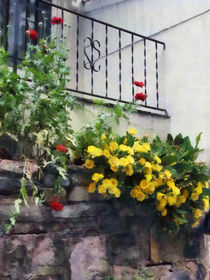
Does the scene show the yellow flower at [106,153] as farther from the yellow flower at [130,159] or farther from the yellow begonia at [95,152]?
the yellow flower at [130,159]

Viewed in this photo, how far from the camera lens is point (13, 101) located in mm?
2797

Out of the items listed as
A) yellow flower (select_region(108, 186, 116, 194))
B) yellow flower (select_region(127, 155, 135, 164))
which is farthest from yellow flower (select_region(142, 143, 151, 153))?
yellow flower (select_region(108, 186, 116, 194))

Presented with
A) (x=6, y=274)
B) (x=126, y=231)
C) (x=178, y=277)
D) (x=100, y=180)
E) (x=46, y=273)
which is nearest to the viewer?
(x=6, y=274)

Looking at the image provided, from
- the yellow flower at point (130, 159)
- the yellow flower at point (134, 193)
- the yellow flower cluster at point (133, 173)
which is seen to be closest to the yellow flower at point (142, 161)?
the yellow flower cluster at point (133, 173)

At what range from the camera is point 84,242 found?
113 inches

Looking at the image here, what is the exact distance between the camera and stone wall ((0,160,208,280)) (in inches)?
101

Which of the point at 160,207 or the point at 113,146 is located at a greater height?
the point at 113,146

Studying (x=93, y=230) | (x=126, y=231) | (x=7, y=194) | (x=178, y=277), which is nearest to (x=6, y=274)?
(x=7, y=194)

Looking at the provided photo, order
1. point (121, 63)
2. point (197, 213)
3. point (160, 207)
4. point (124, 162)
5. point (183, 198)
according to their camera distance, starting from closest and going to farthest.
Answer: point (124, 162) < point (160, 207) < point (183, 198) < point (197, 213) < point (121, 63)

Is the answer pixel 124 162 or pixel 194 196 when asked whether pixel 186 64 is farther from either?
pixel 124 162

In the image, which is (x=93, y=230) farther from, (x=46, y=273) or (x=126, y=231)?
(x=46, y=273)

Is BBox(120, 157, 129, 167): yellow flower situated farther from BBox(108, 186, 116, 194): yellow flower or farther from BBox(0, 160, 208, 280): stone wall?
BBox(0, 160, 208, 280): stone wall

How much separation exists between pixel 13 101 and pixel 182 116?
202 cm

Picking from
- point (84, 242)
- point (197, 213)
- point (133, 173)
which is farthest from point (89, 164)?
point (197, 213)
